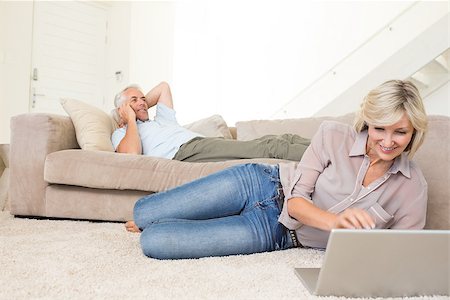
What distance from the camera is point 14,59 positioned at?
14.9ft

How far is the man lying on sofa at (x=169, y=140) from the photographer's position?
7.36 feet

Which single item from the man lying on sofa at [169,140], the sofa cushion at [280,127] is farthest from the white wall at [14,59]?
the sofa cushion at [280,127]

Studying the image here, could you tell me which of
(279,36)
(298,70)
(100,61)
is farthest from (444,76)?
(100,61)

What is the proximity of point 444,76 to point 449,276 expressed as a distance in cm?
365

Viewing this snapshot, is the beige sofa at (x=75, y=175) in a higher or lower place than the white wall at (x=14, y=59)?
lower

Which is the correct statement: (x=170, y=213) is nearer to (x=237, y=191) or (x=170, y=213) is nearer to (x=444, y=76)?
(x=237, y=191)

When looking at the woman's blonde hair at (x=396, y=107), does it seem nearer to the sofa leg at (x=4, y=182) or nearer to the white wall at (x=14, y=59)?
the sofa leg at (x=4, y=182)

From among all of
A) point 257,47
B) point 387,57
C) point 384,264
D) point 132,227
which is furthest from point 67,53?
point 384,264

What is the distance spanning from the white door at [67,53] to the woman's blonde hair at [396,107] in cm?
429

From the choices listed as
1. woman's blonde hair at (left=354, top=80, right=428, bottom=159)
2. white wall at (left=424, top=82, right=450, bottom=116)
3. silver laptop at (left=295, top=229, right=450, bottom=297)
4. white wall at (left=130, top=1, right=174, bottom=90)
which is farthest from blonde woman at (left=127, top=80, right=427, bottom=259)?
white wall at (left=130, top=1, right=174, bottom=90)

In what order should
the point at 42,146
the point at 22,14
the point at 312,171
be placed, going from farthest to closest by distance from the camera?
the point at 22,14 → the point at 42,146 → the point at 312,171

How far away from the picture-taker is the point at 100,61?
5480mm

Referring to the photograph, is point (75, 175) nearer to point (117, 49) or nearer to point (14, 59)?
point (14, 59)

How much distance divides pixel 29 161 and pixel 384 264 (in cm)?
194
